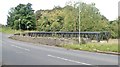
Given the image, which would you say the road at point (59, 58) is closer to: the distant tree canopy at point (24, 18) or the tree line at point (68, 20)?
the tree line at point (68, 20)

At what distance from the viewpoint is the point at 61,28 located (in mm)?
90312

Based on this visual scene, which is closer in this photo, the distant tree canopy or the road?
the road

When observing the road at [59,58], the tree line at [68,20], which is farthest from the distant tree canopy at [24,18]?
the road at [59,58]

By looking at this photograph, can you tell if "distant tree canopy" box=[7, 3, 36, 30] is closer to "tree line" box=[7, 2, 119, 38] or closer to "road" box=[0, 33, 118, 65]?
"tree line" box=[7, 2, 119, 38]

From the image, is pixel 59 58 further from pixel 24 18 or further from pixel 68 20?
pixel 24 18

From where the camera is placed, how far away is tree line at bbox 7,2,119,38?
77.6 m

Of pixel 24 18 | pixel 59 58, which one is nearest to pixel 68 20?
pixel 24 18

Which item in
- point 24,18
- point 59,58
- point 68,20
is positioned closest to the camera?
point 59,58

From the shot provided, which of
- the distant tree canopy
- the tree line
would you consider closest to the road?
the tree line

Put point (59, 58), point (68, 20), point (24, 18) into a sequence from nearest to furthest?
1. point (59, 58)
2. point (68, 20)
3. point (24, 18)

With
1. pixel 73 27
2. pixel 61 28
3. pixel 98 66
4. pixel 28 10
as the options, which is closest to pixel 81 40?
pixel 98 66

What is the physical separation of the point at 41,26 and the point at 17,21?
63.0 ft

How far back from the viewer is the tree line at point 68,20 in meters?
77.6

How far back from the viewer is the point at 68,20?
78.4 m
